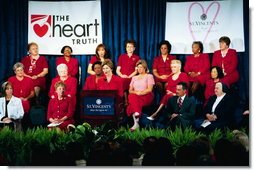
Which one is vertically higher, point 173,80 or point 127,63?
point 127,63

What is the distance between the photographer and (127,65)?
26.0ft

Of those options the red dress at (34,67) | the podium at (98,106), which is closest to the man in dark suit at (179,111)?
the podium at (98,106)

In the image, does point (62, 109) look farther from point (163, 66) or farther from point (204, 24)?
point (204, 24)

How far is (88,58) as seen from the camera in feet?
26.6

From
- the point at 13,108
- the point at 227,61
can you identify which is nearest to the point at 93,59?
the point at 13,108

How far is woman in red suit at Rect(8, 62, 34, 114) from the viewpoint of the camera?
26.0 feet

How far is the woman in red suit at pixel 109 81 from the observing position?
7.81 meters

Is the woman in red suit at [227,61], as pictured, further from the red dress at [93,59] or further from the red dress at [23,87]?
the red dress at [23,87]

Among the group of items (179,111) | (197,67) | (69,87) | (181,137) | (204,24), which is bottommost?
(181,137)

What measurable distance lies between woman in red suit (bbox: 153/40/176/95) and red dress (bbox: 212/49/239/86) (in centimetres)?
67

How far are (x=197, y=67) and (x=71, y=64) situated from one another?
2.03 m

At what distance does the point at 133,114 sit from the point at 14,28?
8.04 ft

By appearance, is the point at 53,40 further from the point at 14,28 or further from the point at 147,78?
the point at 147,78

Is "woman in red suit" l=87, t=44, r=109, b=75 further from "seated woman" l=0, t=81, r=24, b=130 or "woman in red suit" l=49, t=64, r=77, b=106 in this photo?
"seated woman" l=0, t=81, r=24, b=130
